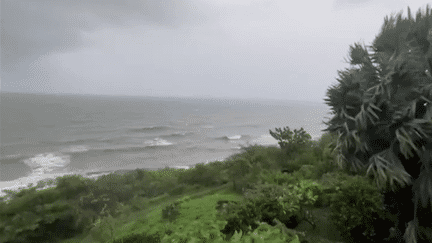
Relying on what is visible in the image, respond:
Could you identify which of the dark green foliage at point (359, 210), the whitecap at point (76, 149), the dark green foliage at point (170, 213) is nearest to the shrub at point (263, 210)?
the dark green foliage at point (359, 210)

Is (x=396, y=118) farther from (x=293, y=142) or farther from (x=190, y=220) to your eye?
(x=293, y=142)

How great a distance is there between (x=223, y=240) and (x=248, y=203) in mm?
902

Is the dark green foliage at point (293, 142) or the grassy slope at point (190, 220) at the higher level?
the dark green foliage at point (293, 142)

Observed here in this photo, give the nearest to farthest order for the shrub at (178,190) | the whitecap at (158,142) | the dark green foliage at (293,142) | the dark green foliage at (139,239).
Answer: the dark green foliage at (139,239)
the shrub at (178,190)
the dark green foliage at (293,142)
the whitecap at (158,142)

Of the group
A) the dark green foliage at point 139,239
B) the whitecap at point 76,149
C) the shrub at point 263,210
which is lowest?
the whitecap at point 76,149

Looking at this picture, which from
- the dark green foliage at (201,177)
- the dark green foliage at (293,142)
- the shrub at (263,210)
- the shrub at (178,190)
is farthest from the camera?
the dark green foliage at (293,142)

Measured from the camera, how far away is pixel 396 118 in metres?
3.52

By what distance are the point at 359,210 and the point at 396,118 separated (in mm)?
1597

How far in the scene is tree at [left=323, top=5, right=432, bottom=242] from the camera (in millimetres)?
3393

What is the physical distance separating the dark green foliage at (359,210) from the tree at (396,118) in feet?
0.82

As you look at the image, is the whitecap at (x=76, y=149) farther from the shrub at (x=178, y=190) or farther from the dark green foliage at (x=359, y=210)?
the dark green foliage at (x=359, y=210)

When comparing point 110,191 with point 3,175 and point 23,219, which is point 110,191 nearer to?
point 23,219

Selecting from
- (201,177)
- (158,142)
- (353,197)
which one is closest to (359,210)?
(353,197)

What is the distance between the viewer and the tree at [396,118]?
11.1 ft
